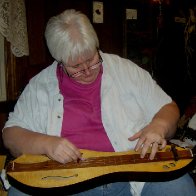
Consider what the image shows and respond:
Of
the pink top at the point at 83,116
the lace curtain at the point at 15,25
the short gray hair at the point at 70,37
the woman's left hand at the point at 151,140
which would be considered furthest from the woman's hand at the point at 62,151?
the lace curtain at the point at 15,25

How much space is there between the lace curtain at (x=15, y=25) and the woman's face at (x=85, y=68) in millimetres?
654

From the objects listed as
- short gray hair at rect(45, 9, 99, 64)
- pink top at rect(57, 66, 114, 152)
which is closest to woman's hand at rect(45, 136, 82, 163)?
pink top at rect(57, 66, 114, 152)

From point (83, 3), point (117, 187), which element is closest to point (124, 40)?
point (83, 3)

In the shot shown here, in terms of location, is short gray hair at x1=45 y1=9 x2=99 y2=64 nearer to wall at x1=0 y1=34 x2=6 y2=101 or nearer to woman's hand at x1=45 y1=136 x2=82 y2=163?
woman's hand at x1=45 y1=136 x2=82 y2=163

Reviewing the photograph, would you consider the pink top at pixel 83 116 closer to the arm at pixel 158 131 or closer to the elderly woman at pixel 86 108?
the elderly woman at pixel 86 108

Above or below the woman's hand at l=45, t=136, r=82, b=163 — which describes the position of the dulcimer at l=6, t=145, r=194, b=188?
below

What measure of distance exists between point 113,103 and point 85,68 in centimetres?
20

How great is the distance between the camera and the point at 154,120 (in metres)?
1.40

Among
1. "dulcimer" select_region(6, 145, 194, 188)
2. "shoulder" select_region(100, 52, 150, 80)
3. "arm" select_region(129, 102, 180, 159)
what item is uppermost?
"shoulder" select_region(100, 52, 150, 80)

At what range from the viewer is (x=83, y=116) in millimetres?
1460

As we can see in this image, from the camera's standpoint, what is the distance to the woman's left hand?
1292 mm

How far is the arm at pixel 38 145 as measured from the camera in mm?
1286

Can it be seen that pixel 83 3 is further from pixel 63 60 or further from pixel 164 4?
pixel 63 60

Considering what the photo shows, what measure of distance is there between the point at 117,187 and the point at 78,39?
2.11 feet
